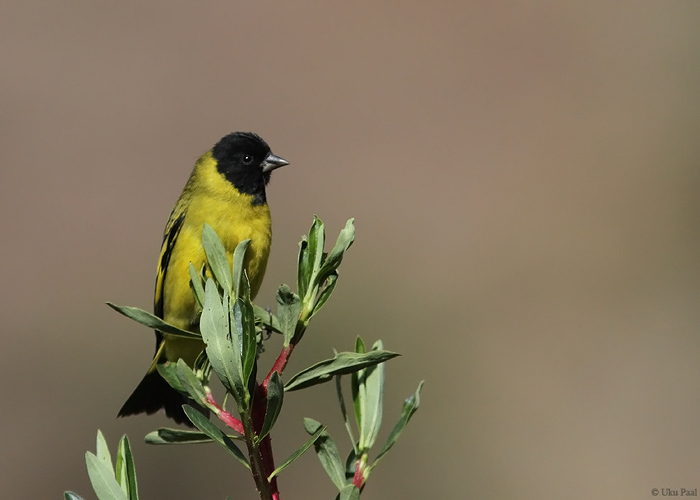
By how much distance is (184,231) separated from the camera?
10.9ft

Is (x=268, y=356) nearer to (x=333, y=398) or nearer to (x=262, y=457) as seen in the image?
(x=333, y=398)

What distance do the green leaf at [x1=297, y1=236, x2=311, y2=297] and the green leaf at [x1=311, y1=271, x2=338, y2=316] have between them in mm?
29

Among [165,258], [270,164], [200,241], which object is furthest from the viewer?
[270,164]

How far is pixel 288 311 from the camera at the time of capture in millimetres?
1216

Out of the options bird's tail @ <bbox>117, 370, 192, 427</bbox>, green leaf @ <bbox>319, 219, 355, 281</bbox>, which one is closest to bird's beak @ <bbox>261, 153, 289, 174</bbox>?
bird's tail @ <bbox>117, 370, 192, 427</bbox>

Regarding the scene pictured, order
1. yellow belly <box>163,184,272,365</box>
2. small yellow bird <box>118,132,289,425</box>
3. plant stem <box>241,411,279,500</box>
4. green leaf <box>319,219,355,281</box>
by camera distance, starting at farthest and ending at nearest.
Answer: yellow belly <box>163,184,272,365</box>, small yellow bird <box>118,132,289,425</box>, green leaf <box>319,219,355,281</box>, plant stem <box>241,411,279,500</box>

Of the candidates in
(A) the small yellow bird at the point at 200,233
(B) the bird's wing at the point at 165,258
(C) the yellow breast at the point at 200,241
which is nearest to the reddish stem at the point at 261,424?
(A) the small yellow bird at the point at 200,233

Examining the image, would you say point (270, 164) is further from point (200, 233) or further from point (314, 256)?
point (314, 256)

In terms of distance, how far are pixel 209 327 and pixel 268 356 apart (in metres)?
4.76

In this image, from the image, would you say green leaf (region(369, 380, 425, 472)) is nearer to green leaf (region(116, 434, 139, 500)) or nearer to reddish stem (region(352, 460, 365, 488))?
reddish stem (region(352, 460, 365, 488))

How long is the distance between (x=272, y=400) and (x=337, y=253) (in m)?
0.27

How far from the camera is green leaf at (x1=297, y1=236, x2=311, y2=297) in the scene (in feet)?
4.26

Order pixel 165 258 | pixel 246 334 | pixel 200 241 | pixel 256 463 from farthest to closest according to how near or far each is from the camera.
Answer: pixel 165 258, pixel 200 241, pixel 246 334, pixel 256 463

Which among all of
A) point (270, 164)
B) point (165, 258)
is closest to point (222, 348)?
point (165, 258)
